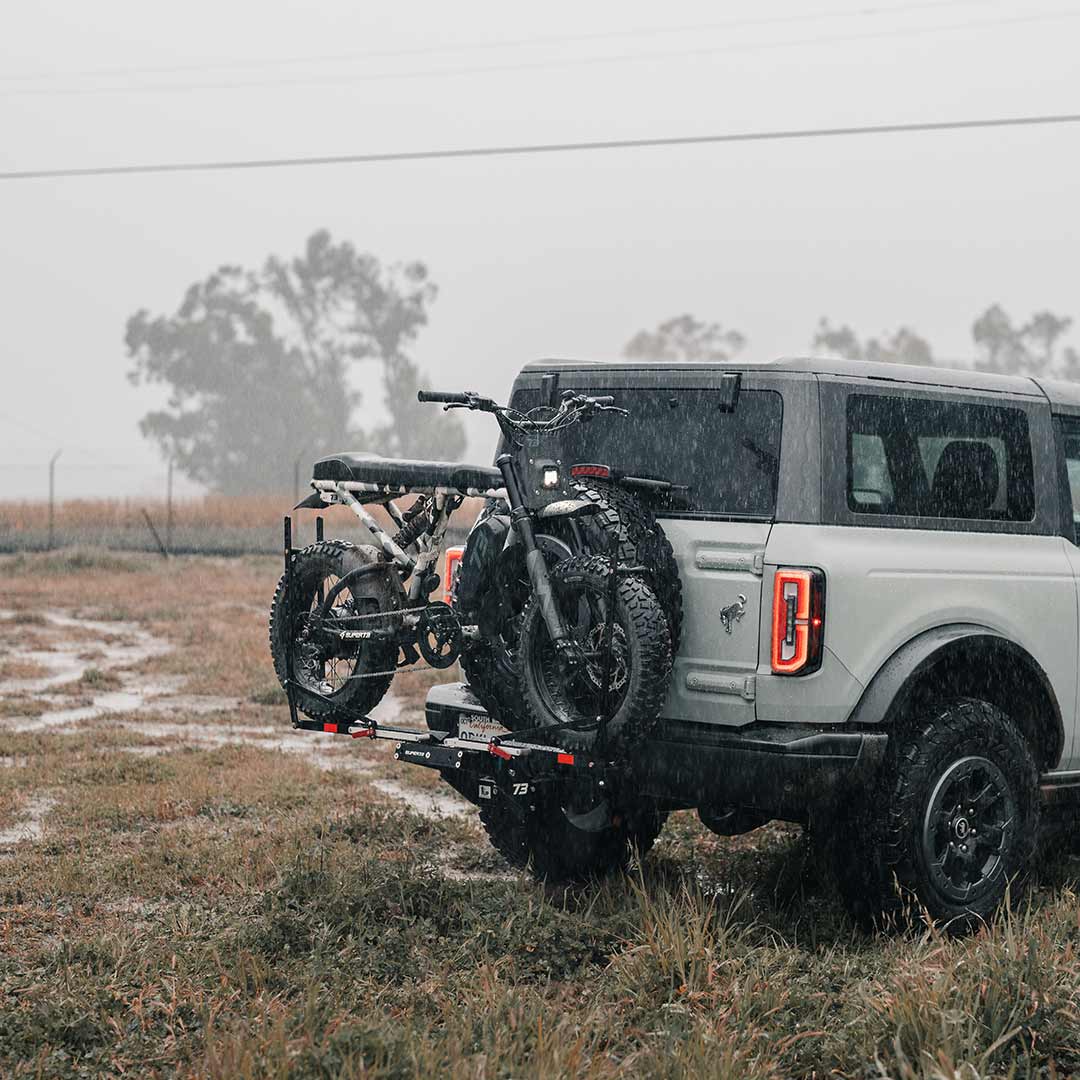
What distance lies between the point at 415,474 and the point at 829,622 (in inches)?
65.3

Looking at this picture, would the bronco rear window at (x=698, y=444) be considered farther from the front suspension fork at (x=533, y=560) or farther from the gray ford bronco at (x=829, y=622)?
the front suspension fork at (x=533, y=560)

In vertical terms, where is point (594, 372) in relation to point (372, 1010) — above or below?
above

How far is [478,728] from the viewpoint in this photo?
19.3ft

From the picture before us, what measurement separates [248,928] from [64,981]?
70cm

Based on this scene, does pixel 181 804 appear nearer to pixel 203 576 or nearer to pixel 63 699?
pixel 63 699

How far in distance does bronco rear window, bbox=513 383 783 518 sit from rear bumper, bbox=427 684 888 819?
0.77m

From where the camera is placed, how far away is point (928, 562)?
563 cm

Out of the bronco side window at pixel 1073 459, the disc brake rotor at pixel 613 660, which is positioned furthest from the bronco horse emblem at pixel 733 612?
the bronco side window at pixel 1073 459

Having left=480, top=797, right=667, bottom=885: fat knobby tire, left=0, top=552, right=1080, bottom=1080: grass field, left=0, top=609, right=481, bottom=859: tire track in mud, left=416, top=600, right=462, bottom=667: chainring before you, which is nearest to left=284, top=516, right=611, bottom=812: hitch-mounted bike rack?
left=416, top=600, right=462, bottom=667: chainring

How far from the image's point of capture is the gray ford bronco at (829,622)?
532 cm

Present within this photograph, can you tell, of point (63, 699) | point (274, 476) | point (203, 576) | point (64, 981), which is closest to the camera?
point (64, 981)

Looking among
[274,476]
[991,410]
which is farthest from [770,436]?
[274,476]

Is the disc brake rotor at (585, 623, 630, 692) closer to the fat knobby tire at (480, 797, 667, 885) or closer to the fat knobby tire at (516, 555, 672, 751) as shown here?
the fat knobby tire at (516, 555, 672, 751)

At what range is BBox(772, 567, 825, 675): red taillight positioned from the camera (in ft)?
17.2
